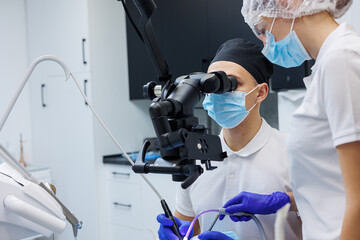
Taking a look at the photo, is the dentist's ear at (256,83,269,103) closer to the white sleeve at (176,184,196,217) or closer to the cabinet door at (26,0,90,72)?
the white sleeve at (176,184,196,217)

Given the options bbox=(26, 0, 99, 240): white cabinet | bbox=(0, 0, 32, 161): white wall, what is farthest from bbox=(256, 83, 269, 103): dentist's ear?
bbox=(0, 0, 32, 161): white wall

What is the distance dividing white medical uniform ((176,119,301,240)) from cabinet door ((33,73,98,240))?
2.02 metres

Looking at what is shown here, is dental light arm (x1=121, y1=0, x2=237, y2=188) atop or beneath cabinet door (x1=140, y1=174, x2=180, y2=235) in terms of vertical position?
atop

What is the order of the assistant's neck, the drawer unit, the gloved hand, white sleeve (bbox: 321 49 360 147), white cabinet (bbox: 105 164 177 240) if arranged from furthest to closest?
the drawer unit
white cabinet (bbox: 105 164 177 240)
the assistant's neck
the gloved hand
white sleeve (bbox: 321 49 360 147)

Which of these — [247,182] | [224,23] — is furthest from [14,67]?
[247,182]

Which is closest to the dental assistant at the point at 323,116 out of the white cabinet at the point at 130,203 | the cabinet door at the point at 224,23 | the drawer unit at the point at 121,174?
the cabinet door at the point at 224,23

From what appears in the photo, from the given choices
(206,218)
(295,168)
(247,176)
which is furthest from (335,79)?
(206,218)

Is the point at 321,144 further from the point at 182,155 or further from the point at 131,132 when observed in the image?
the point at 131,132

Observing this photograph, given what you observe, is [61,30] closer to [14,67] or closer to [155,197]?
[14,67]

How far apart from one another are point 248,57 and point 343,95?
612mm

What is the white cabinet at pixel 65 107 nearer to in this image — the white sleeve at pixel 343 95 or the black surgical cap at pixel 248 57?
the black surgical cap at pixel 248 57

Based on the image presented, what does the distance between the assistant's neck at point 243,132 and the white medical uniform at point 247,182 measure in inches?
0.7

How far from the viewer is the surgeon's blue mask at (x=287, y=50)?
3.43ft

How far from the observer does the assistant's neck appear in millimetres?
1400
